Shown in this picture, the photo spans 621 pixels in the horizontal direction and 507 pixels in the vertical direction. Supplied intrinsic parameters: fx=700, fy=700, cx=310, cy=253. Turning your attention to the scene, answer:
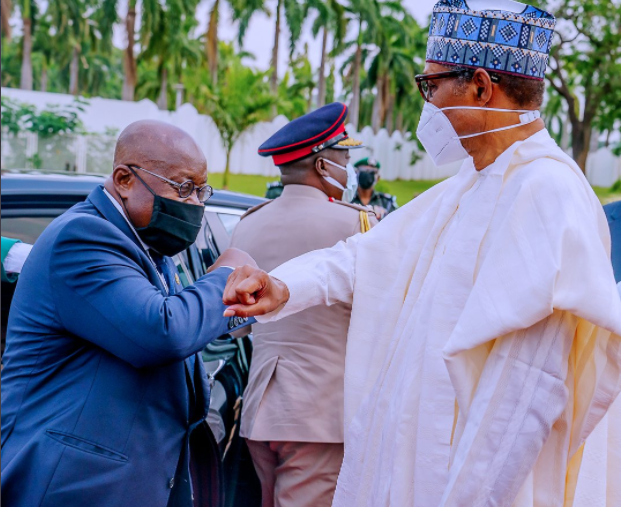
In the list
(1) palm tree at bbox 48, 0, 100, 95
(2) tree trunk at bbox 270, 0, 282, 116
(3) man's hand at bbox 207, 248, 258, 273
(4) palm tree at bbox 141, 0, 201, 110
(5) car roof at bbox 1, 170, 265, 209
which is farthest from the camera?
(1) palm tree at bbox 48, 0, 100, 95

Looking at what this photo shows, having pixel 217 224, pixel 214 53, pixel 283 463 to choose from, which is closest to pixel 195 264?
pixel 217 224

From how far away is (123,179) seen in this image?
209 cm

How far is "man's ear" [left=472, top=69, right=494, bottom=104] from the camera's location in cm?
182

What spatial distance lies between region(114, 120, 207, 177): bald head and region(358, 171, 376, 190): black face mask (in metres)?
5.32

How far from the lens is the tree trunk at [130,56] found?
30969mm

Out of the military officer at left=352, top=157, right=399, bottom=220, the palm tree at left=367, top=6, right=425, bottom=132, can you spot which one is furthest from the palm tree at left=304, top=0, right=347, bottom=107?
the military officer at left=352, top=157, right=399, bottom=220

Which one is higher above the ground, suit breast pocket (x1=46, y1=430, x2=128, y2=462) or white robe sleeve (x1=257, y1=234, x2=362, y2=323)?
white robe sleeve (x1=257, y1=234, x2=362, y2=323)

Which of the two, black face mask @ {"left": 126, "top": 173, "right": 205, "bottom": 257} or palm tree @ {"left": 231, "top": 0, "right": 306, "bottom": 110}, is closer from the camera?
black face mask @ {"left": 126, "top": 173, "right": 205, "bottom": 257}

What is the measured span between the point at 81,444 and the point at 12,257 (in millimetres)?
1218

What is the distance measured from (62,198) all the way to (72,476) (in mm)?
1451

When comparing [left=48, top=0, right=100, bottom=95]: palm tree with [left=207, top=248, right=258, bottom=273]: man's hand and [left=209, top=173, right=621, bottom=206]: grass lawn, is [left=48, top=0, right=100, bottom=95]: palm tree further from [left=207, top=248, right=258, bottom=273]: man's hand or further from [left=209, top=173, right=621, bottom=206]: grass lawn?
[left=207, top=248, right=258, bottom=273]: man's hand

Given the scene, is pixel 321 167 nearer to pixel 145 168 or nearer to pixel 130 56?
pixel 145 168

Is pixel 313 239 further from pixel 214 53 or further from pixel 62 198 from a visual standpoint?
pixel 214 53

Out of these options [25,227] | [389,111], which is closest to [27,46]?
[389,111]
